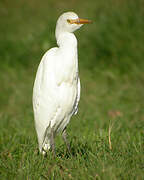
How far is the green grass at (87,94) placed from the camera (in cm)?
264

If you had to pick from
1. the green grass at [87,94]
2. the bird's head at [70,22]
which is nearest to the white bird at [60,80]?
the bird's head at [70,22]

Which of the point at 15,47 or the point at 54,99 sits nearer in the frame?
the point at 54,99

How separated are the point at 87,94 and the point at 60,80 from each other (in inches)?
117

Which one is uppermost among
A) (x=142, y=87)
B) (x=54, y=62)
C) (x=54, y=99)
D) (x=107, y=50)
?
(x=54, y=62)

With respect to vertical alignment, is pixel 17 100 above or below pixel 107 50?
below

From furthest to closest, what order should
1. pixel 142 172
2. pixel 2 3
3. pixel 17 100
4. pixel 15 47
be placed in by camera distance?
1. pixel 2 3
2. pixel 15 47
3. pixel 17 100
4. pixel 142 172

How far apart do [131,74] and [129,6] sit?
1252 millimetres

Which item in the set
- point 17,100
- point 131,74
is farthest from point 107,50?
point 17,100

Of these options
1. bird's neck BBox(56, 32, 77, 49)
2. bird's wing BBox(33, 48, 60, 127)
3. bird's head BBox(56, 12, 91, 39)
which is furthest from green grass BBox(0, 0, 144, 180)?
bird's head BBox(56, 12, 91, 39)

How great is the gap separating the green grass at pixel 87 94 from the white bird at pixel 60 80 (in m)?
0.29

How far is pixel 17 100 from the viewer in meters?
5.69

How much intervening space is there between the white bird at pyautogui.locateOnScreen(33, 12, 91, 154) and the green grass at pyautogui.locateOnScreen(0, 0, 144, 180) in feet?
0.95

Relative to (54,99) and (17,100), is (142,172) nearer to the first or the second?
(54,99)

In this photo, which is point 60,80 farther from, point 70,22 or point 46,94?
point 70,22
